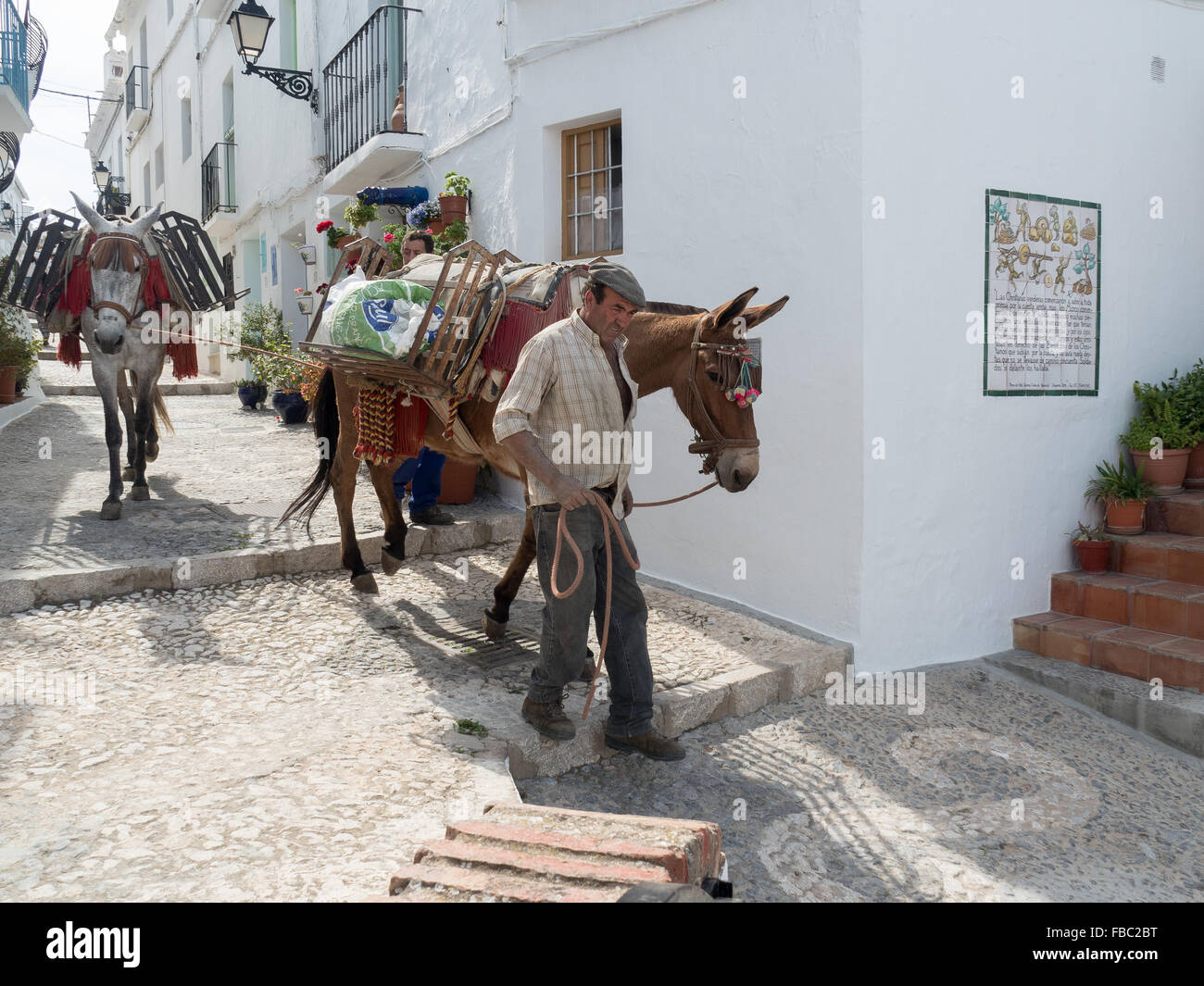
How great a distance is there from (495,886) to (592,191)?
5.47m

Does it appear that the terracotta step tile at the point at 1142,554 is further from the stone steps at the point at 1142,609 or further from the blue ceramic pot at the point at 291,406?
the blue ceramic pot at the point at 291,406

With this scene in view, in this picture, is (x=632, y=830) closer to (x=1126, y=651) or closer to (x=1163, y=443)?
(x=1126, y=651)

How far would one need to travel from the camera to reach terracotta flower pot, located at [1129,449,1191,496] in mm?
5836

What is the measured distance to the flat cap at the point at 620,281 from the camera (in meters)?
3.38

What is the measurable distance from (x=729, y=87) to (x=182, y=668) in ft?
14.1

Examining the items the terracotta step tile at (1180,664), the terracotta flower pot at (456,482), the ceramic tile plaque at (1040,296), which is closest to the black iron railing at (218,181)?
the terracotta flower pot at (456,482)

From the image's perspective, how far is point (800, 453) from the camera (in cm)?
532

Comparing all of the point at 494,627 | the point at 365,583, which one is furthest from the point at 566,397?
the point at 365,583

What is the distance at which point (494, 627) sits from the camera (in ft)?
16.2

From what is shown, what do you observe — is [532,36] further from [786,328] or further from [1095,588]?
[1095,588]

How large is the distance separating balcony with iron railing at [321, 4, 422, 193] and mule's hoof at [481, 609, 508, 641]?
18.2 ft

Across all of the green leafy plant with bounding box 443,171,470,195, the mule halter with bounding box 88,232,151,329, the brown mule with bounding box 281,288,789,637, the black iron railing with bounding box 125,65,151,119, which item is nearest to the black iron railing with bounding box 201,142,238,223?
the black iron railing with bounding box 125,65,151,119

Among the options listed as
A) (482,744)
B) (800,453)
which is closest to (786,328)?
(800,453)
